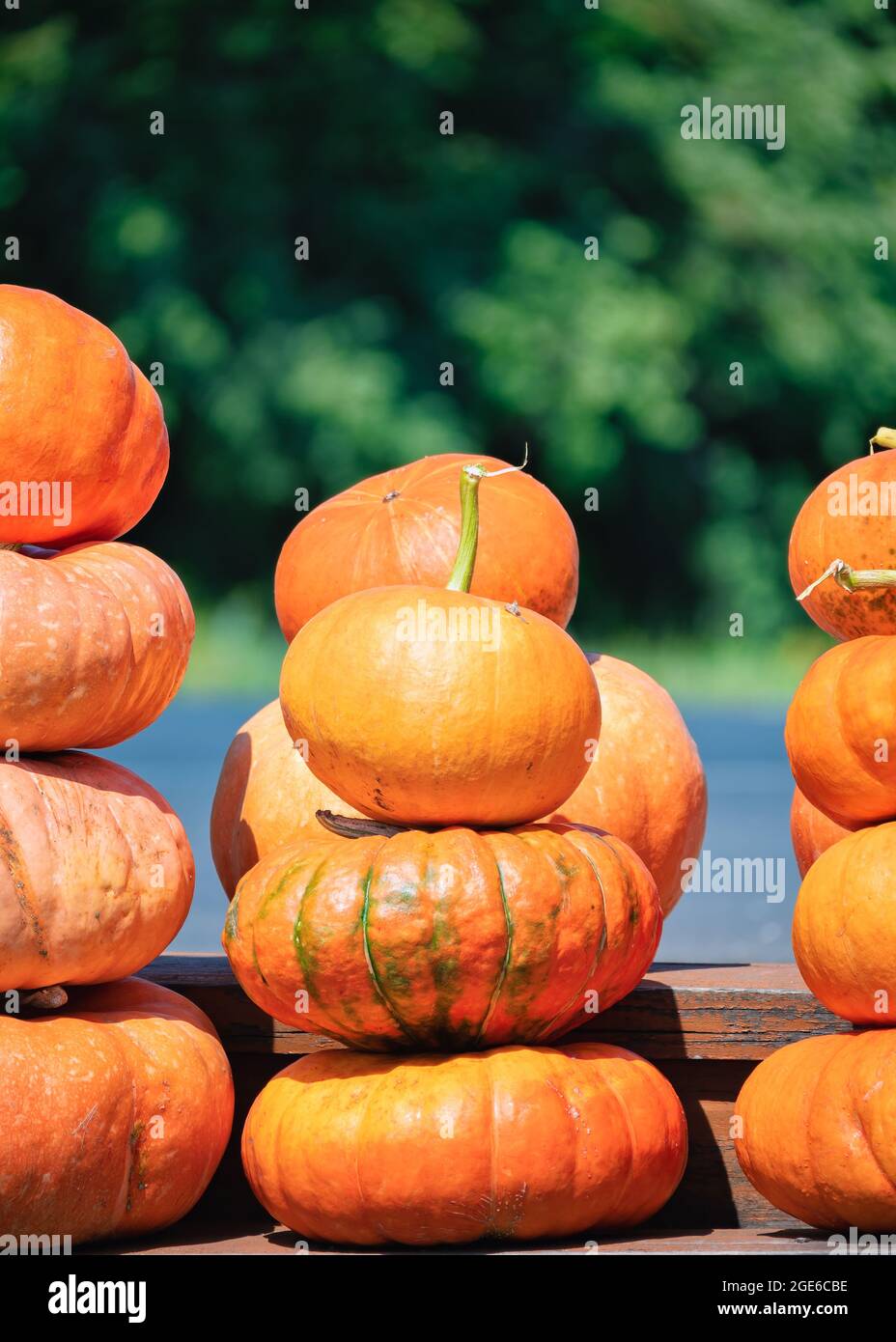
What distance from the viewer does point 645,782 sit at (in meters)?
2.39

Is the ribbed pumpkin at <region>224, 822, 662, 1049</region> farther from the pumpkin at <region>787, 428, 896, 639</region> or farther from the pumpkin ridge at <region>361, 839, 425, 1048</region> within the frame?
the pumpkin at <region>787, 428, 896, 639</region>

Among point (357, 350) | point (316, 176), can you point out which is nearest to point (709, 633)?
point (357, 350)

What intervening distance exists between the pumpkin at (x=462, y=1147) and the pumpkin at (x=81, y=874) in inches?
10.7

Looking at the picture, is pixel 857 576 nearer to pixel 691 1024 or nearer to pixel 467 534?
pixel 467 534

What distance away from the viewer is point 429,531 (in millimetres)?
2359

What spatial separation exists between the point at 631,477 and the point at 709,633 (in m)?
1.31

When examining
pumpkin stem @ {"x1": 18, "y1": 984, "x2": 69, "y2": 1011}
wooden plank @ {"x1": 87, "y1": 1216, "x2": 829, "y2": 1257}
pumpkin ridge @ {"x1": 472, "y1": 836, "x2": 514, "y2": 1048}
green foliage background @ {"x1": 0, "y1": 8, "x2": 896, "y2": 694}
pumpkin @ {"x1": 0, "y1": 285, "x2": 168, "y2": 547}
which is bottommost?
wooden plank @ {"x1": 87, "y1": 1216, "x2": 829, "y2": 1257}

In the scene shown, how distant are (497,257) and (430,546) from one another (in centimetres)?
949

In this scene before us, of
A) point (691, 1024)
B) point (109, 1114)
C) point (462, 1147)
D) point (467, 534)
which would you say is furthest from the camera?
point (691, 1024)

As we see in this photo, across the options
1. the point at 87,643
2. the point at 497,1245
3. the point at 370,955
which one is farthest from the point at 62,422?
the point at 497,1245

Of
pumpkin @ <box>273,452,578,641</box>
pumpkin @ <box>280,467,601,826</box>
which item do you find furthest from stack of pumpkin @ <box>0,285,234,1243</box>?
pumpkin @ <box>273,452,578,641</box>

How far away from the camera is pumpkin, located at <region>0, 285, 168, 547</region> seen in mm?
1942

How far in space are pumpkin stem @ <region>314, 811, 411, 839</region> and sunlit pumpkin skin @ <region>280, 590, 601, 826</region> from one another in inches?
0.6

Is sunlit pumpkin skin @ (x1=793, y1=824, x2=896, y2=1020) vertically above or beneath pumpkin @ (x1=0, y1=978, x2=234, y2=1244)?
above
